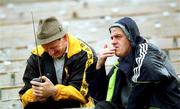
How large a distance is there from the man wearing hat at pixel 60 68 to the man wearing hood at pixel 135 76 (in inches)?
9.7

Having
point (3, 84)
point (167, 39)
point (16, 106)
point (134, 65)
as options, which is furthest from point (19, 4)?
point (134, 65)

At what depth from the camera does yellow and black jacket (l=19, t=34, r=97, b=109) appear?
4539 millimetres

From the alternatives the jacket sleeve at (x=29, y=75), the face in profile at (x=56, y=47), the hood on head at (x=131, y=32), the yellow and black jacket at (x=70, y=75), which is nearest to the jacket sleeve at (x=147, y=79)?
the hood on head at (x=131, y=32)

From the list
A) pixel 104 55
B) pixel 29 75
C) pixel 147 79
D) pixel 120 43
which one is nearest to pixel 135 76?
pixel 147 79

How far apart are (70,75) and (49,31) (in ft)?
1.35

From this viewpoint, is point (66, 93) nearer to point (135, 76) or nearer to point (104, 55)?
point (104, 55)

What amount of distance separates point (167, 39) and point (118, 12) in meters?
3.11

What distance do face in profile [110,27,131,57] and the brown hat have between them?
557mm

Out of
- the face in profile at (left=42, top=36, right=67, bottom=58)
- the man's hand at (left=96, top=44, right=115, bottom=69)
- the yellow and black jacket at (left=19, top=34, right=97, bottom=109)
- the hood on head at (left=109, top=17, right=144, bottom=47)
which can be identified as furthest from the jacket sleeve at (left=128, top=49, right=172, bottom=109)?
the face in profile at (left=42, top=36, right=67, bottom=58)

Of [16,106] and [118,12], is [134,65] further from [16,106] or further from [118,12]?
[118,12]

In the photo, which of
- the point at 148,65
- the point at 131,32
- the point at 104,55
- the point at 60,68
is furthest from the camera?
the point at 60,68

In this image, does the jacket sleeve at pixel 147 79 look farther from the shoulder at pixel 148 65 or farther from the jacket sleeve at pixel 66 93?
the jacket sleeve at pixel 66 93

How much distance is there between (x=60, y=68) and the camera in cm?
462

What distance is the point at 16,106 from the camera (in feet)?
16.6
